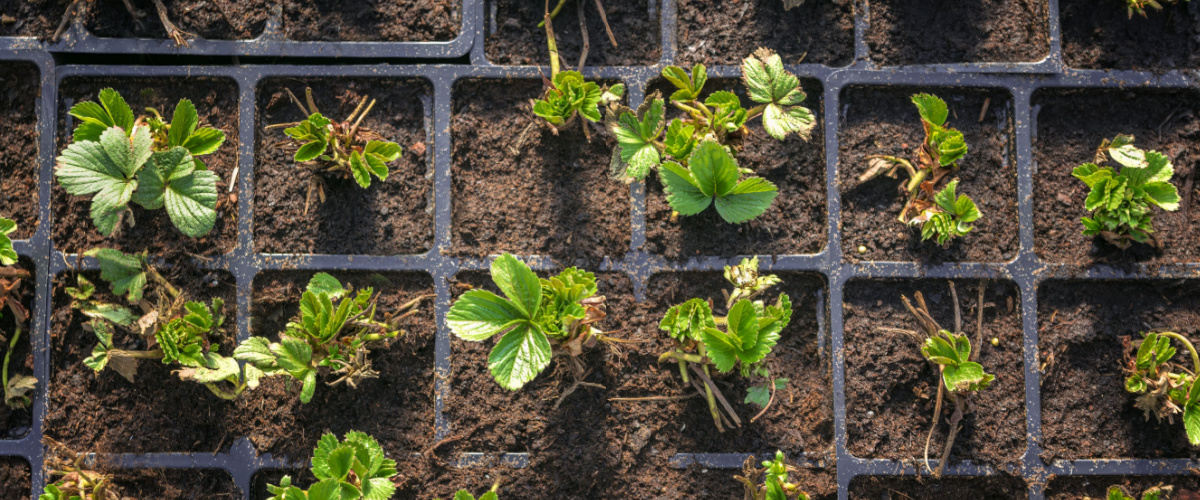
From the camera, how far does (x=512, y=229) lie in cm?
142

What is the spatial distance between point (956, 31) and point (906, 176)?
33 centimetres

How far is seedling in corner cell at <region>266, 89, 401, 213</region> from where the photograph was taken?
4.35ft

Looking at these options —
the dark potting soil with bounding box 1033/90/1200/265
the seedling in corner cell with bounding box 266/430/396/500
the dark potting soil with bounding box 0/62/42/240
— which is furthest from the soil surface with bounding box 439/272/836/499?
the dark potting soil with bounding box 0/62/42/240

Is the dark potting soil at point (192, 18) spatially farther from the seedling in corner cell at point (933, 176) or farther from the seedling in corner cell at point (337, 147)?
the seedling in corner cell at point (933, 176)

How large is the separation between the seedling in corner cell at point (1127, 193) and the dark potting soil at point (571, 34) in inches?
36.3

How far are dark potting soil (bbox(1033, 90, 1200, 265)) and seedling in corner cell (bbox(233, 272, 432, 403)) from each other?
52.2 inches

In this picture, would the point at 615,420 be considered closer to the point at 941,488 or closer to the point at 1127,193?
the point at 941,488

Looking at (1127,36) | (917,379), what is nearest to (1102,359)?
(917,379)

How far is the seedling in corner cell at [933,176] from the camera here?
1356 millimetres

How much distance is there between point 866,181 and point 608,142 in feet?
→ 1.81

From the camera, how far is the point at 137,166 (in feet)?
4.25

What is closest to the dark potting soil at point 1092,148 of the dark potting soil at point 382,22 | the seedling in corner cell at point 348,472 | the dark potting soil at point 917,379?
the dark potting soil at point 917,379

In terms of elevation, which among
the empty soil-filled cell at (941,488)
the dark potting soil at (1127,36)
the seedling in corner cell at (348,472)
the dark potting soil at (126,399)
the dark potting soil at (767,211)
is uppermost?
the dark potting soil at (1127,36)

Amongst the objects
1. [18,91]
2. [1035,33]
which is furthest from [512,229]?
[1035,33]
